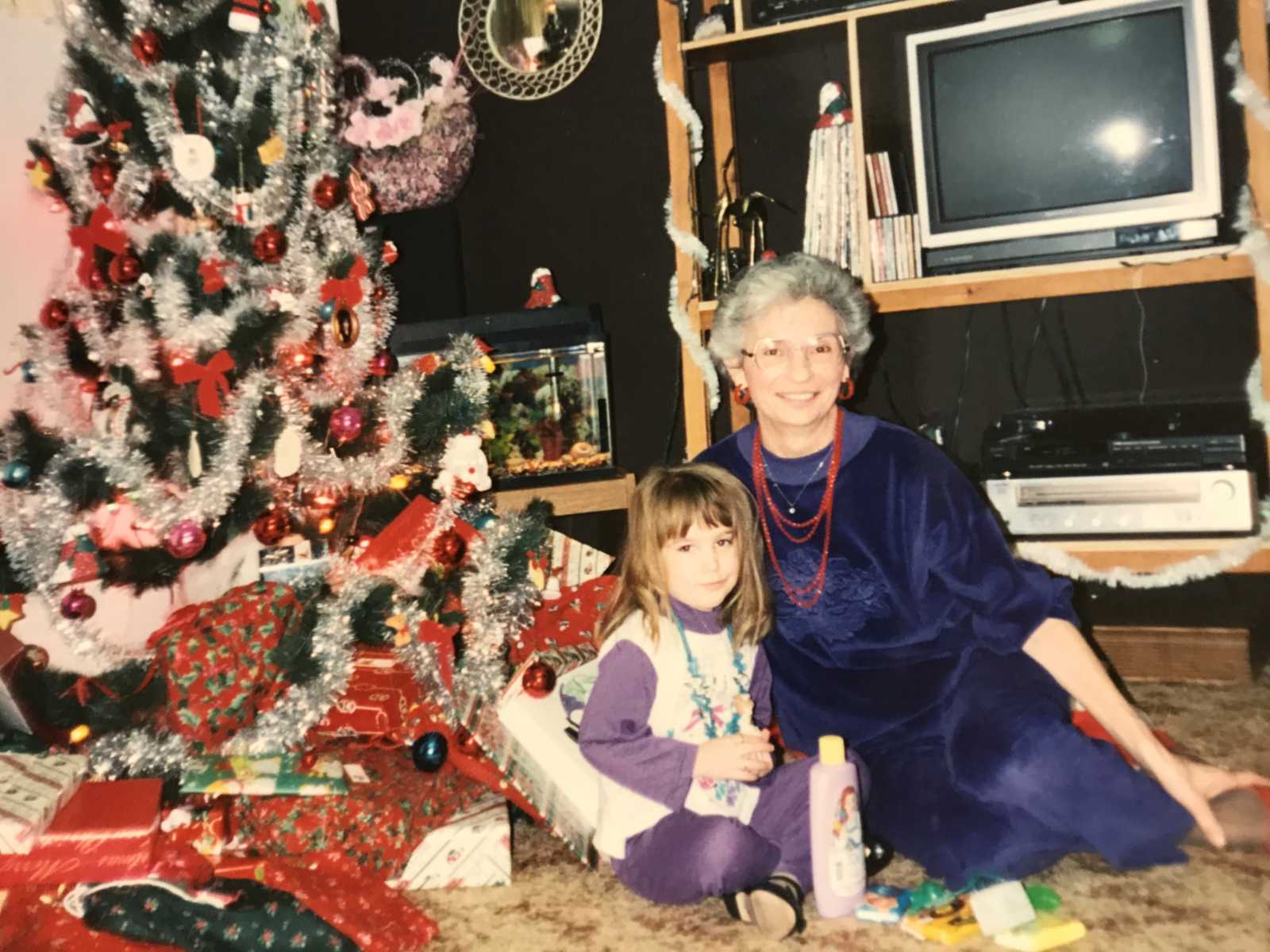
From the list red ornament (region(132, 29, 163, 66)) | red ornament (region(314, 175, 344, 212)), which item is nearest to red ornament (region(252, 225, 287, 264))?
red ornament (region(314, 175, 344, 212))

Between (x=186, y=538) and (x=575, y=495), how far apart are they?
841mm

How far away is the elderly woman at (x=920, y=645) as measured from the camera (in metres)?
1.29

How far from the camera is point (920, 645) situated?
147cm

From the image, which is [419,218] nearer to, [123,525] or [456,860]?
[123,525]

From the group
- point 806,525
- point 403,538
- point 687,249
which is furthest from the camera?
point 687,249

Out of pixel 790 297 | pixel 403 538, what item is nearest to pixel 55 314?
pixel 403 538

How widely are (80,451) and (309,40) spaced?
851 millimetres

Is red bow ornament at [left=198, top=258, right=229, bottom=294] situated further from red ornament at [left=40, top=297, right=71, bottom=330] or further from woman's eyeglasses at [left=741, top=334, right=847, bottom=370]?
woman's eyeglasses at [left=741, top=334, right=847, bottom=370]

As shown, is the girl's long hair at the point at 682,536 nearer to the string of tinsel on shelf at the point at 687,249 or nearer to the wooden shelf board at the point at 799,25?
the string of tinsel on shelf at the point at 687,249

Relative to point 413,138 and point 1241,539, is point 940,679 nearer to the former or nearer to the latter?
point 1241,539

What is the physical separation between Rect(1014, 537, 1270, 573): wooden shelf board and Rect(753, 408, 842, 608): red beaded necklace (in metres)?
0.77

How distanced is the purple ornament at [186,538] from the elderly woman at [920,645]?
2.88 feet

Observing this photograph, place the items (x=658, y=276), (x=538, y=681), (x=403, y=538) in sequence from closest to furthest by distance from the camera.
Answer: (x=538, y=681)
(x=403, y=538)
(x=658, y=276)

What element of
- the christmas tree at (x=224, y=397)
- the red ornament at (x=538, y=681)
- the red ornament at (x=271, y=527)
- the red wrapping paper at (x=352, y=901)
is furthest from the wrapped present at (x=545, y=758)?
the red ornament at (x=271, y=527)
